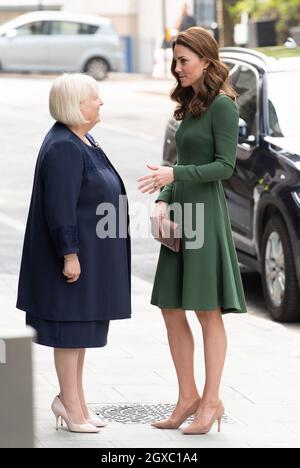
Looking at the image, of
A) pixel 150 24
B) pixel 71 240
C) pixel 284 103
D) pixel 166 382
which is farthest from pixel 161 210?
pixel 150 24

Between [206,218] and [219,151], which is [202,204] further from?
[219,151]

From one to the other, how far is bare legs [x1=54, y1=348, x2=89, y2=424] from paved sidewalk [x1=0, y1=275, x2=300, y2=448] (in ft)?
0.37

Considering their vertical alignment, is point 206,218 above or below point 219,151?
below

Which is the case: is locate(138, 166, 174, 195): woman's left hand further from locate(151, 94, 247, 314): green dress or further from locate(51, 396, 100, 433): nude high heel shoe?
locate(51, 396, 100, 433): nude high heel shoe

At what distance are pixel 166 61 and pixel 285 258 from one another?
93.2ft

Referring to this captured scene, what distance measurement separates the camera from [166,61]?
3722cm

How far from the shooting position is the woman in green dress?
241 inches

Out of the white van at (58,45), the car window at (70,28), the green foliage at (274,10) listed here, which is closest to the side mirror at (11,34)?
the white van at (58,45)

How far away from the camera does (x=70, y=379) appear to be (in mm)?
6215

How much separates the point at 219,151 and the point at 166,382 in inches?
69.6

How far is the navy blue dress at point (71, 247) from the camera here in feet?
19.7

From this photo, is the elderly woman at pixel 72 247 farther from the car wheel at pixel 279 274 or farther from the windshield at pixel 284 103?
the windshield at pixel 284 103

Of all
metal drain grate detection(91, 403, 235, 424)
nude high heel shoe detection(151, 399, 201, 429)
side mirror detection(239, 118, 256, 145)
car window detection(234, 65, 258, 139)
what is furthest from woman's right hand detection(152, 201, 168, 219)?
car window detection(234, 65, 258, 139)
